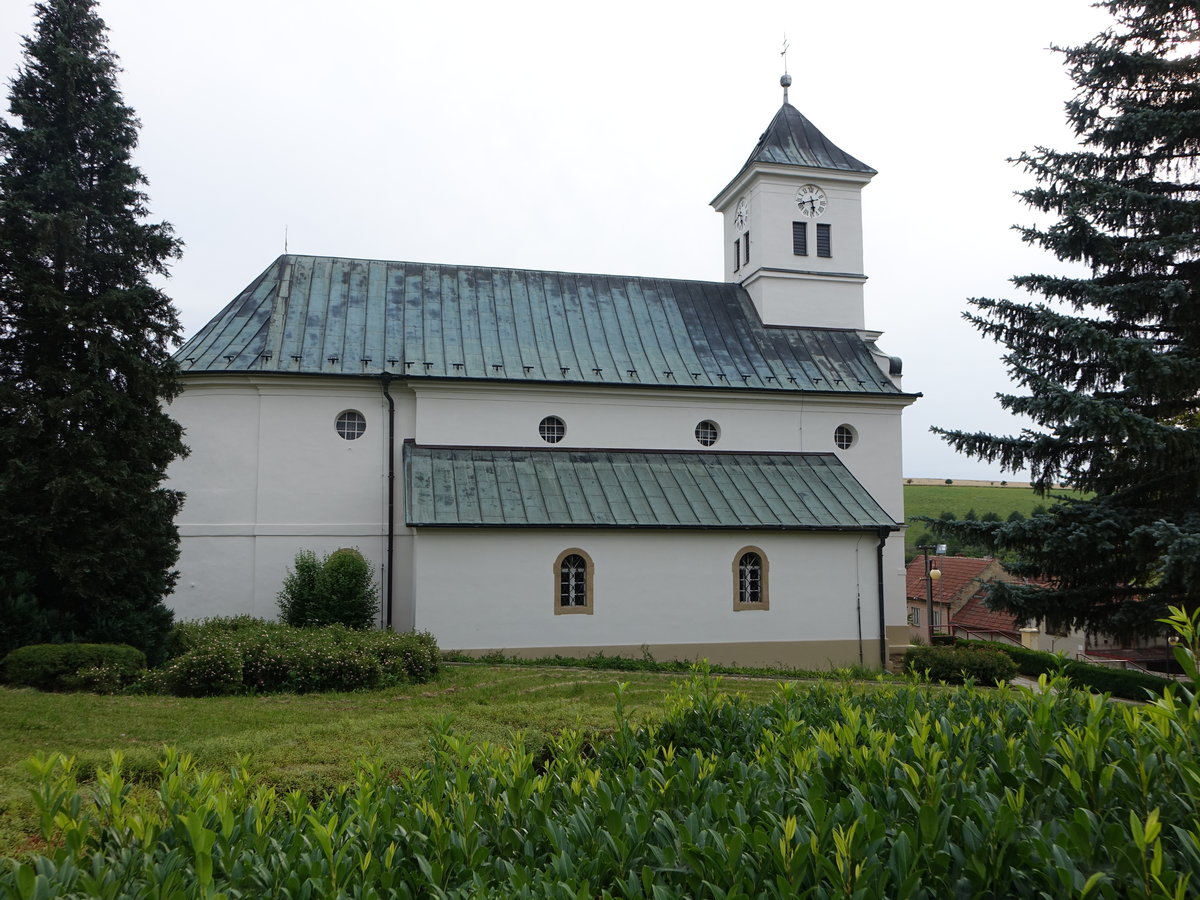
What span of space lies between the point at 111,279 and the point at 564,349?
11.6 m

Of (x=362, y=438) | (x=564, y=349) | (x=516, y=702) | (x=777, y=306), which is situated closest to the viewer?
(x=516, y=702)

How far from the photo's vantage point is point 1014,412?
14.5 meters

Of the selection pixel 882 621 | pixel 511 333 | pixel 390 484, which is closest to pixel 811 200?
pixel 511 333

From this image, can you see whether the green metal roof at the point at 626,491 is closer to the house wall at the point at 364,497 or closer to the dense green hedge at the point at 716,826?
the house wall at the point at 364,497

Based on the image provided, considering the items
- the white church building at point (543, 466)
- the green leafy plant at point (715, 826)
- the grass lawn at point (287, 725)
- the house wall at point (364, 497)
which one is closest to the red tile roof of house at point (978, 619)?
the white church building at point (543, 466)

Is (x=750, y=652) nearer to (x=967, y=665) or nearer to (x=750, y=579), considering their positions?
(x=750, y=579)

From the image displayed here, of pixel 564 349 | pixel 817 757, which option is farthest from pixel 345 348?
pixel 817 757

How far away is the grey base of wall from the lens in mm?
19438

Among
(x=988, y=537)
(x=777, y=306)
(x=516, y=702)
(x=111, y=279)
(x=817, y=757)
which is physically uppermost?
(x=777, y=306)

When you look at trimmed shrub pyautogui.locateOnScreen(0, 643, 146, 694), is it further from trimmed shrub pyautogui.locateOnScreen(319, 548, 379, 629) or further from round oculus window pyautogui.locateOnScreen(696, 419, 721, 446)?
round oculus window pyautogui.locateOnScreen(696, 419, 721, 446)

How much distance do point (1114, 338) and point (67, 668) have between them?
17707 mm

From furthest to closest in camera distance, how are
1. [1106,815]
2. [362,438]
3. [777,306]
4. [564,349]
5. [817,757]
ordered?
[777,306], [564,349], [362,438], [817,757], [1106,815]

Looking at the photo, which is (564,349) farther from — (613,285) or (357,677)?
(357,677)

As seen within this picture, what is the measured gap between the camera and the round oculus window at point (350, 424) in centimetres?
2144
